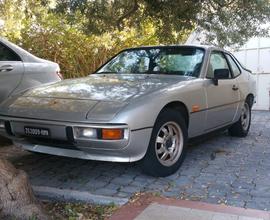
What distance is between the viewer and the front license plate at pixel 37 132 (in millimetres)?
4562

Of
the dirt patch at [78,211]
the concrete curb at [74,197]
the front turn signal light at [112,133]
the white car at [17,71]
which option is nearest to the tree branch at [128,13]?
the white car at [17,71]

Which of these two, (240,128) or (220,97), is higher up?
(220,97)

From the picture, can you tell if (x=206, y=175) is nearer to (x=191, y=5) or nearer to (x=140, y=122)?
(x=140, y=122)

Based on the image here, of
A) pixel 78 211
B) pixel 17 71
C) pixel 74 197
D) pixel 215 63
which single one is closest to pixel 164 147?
pixel 74 197

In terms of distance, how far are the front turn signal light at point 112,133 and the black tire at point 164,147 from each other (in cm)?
54

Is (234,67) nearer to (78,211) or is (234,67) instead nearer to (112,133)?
(112,133)

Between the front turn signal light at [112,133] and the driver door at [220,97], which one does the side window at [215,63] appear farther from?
the front turn signal light at [112,133]

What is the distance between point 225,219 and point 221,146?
295 cm

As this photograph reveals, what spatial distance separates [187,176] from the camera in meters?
5.09

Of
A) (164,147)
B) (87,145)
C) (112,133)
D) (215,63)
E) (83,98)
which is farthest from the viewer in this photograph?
(215,63)

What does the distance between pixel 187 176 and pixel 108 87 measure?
4.40ft

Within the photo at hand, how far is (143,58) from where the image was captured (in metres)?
6.17

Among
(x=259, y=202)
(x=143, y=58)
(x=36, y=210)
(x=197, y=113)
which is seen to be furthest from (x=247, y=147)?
(x=36, y=210)

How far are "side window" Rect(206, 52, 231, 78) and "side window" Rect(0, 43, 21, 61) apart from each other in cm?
264
